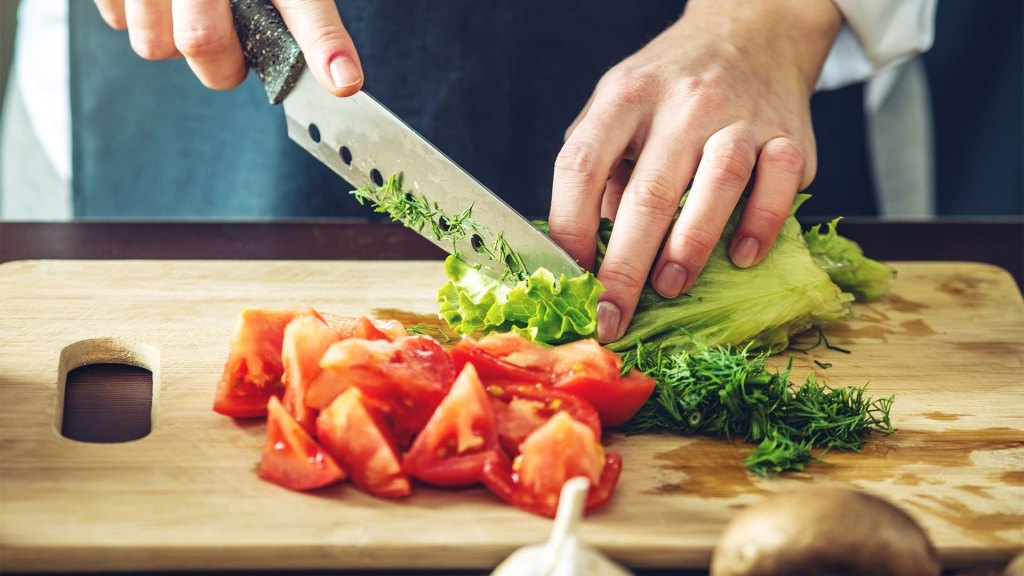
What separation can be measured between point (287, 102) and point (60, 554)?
147 centimetres

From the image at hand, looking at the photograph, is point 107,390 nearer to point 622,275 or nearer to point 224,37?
point 224,37

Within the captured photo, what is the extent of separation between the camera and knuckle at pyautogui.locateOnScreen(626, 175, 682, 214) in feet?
8.86

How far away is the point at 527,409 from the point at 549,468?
224 millimetres

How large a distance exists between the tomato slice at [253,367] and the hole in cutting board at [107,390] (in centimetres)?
22

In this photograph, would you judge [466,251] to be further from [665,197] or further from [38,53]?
[38,53]

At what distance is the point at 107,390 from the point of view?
2639mm

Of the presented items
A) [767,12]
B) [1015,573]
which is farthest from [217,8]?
[1015,573]

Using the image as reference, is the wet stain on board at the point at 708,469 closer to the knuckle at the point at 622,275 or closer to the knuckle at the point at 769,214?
the knuckle at the point at 622,275

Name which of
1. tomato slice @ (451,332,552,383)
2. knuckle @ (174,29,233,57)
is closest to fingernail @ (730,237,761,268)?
tomato slice @ (451,332,552,383)

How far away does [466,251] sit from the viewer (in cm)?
285

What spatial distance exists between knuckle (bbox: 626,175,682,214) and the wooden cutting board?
25.2 inches

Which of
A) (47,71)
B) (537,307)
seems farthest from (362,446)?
(47,71)

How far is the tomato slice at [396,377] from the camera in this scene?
2203 mm

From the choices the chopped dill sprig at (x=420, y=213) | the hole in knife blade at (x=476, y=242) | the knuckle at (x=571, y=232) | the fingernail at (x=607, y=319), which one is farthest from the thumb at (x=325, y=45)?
the fingernail at (x=607, y=319)
